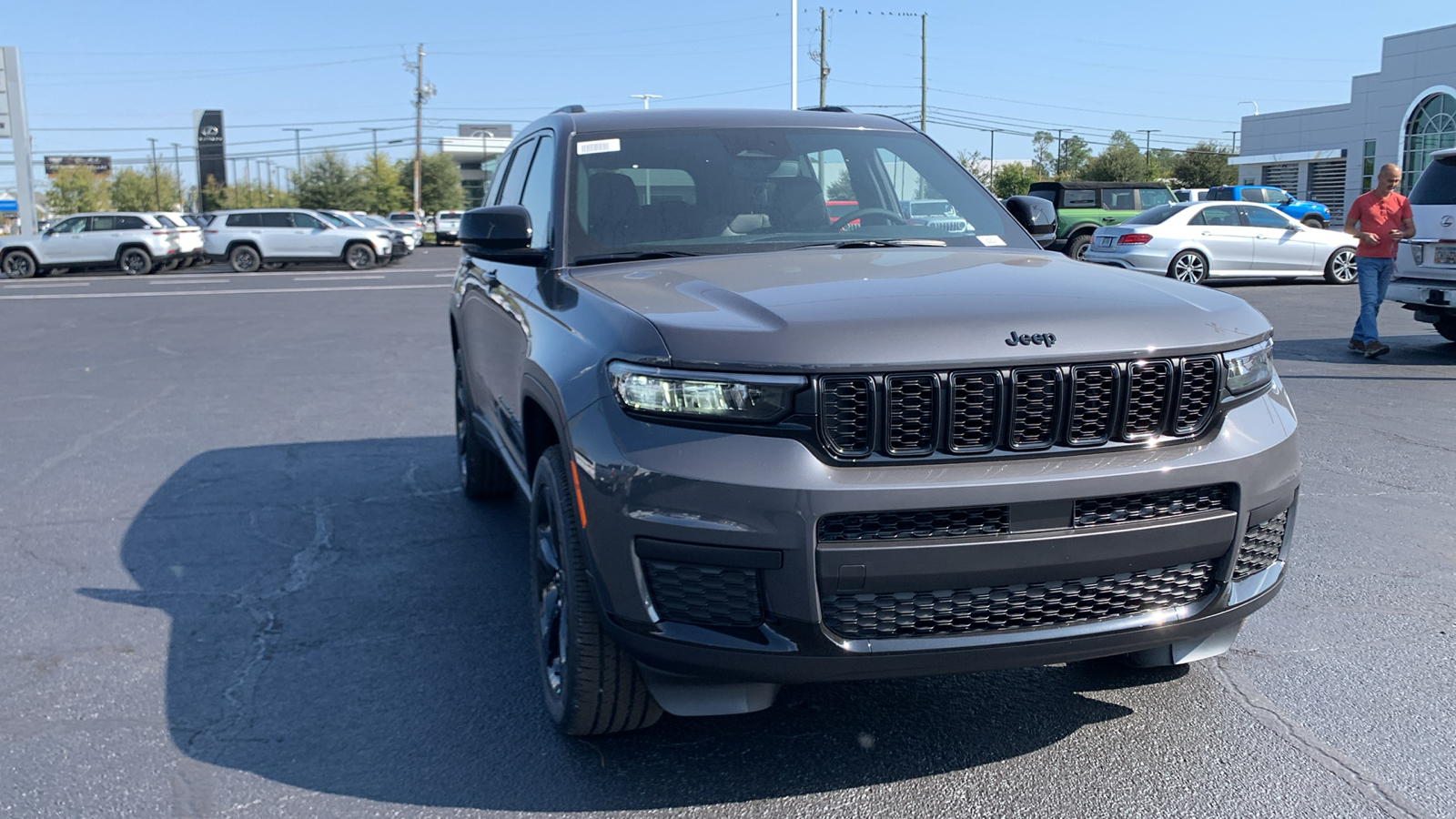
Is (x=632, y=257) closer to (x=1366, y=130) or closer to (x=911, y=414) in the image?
(x=911, y=414)

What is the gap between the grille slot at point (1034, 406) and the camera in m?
2.60

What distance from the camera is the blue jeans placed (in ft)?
35.2

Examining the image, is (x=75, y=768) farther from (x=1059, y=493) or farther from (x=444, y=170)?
(x=444, y=170)

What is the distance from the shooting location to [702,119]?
14.4 ft

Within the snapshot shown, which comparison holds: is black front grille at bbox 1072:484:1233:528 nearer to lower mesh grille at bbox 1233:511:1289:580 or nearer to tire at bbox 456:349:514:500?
lower mesh grille at bbox 1233:511:1289:580

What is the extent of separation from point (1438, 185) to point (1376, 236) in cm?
71

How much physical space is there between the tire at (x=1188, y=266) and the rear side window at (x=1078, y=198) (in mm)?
5730

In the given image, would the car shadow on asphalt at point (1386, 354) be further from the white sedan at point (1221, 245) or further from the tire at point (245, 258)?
the tire at point (245, 258)

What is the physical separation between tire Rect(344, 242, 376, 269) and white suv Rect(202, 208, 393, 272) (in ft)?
0.08

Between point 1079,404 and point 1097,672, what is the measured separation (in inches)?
49.2

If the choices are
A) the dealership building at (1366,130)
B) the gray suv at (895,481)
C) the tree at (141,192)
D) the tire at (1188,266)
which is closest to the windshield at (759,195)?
the gray suv at (895,481)

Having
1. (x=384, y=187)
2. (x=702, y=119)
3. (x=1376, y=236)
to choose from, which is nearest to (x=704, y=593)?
(x=702, y=119)

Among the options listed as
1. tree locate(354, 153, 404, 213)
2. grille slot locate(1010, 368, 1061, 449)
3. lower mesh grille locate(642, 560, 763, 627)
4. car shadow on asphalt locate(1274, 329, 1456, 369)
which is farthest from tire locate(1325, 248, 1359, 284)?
tree locate(354, 153, 404, 213)

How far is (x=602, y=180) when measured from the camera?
4.01 m
